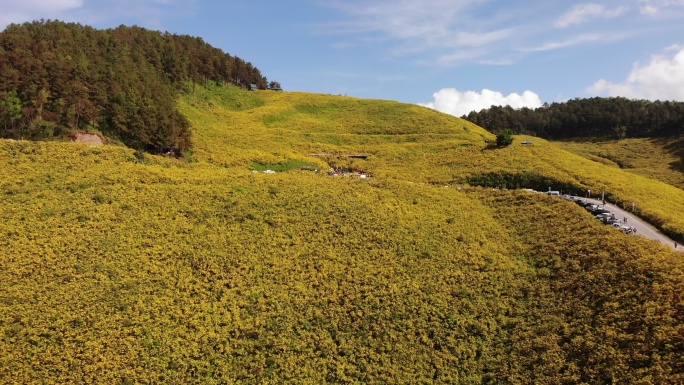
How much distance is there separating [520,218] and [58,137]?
46.4m

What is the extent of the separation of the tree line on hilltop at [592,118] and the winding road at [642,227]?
8665 centimetres

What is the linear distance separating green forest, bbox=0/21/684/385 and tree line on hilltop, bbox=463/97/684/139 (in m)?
81.3

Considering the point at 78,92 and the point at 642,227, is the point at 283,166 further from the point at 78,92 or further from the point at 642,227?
the point at 642,227

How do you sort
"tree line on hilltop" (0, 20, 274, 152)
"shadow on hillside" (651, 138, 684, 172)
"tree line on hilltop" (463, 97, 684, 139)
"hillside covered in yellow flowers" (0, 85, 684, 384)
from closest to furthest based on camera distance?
"hillside covered in yellow flowers" (0, 85, 684, 384), "tree line on hilltop" (0, 20, 274, 152), "shadow on hillside" (651, 138, 684, 172), "tree line on hilltop" (463, 97, 684, 139)

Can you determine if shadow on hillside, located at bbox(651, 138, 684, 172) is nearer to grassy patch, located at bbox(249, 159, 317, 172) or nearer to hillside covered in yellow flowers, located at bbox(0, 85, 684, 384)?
hillside covered in yellow flowers, located at bbox(0, 85, 684, 384)

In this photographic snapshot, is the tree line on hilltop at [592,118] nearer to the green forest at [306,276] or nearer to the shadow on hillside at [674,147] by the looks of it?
the shadow on hillside at [674,147]

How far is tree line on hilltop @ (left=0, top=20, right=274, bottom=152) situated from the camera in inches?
1873

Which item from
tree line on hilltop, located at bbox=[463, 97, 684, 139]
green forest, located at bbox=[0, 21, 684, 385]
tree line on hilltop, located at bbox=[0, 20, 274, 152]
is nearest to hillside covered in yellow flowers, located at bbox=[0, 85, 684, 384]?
green forest, located at bbox=[0, 21, 684, 385]

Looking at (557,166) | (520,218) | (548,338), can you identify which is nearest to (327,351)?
(548,338)

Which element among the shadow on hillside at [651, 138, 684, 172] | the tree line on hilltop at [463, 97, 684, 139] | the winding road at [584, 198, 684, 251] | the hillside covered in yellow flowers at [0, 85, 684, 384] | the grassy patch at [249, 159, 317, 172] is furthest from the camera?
the tree line on hilltop at [463, 97, 684, 139]

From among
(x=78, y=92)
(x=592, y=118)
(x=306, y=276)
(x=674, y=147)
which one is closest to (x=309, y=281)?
(x=306, y=276)

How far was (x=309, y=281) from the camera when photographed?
27438 millimetres

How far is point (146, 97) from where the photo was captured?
191 ft

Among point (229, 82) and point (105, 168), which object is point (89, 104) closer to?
point (105, 168)
